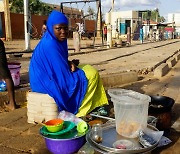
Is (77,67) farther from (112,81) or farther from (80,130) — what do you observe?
(112,81)

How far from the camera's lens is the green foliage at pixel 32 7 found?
1533 inches

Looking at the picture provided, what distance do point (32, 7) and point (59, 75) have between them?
40608mm

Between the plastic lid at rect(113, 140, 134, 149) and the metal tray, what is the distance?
46 mm

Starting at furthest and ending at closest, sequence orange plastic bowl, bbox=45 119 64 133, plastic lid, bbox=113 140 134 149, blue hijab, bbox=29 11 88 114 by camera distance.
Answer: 1. blue hijab, bbox=29 11 88 114
2. orange plastic bowl, bbox=45 119 64 133
3. plastic lid, bbox=113 140 134 149

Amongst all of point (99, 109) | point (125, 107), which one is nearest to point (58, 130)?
point (125, 107)

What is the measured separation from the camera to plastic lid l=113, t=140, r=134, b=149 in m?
2.42

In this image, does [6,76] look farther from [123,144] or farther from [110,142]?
[123,144]

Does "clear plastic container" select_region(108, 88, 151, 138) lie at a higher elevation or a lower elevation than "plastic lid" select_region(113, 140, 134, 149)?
higher

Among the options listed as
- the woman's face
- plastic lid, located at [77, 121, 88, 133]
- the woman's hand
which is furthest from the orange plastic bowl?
the woman's face

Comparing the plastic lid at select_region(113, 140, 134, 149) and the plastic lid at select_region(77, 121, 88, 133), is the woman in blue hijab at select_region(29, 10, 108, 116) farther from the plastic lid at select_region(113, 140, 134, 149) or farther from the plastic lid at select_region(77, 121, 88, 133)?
the plastic lid at select_region(113, 140, 134, 149)

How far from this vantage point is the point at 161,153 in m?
2.64

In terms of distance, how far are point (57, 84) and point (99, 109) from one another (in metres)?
0.75

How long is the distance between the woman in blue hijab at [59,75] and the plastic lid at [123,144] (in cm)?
96

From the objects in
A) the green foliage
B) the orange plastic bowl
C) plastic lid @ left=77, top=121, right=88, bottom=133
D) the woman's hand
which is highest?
the green foliage
